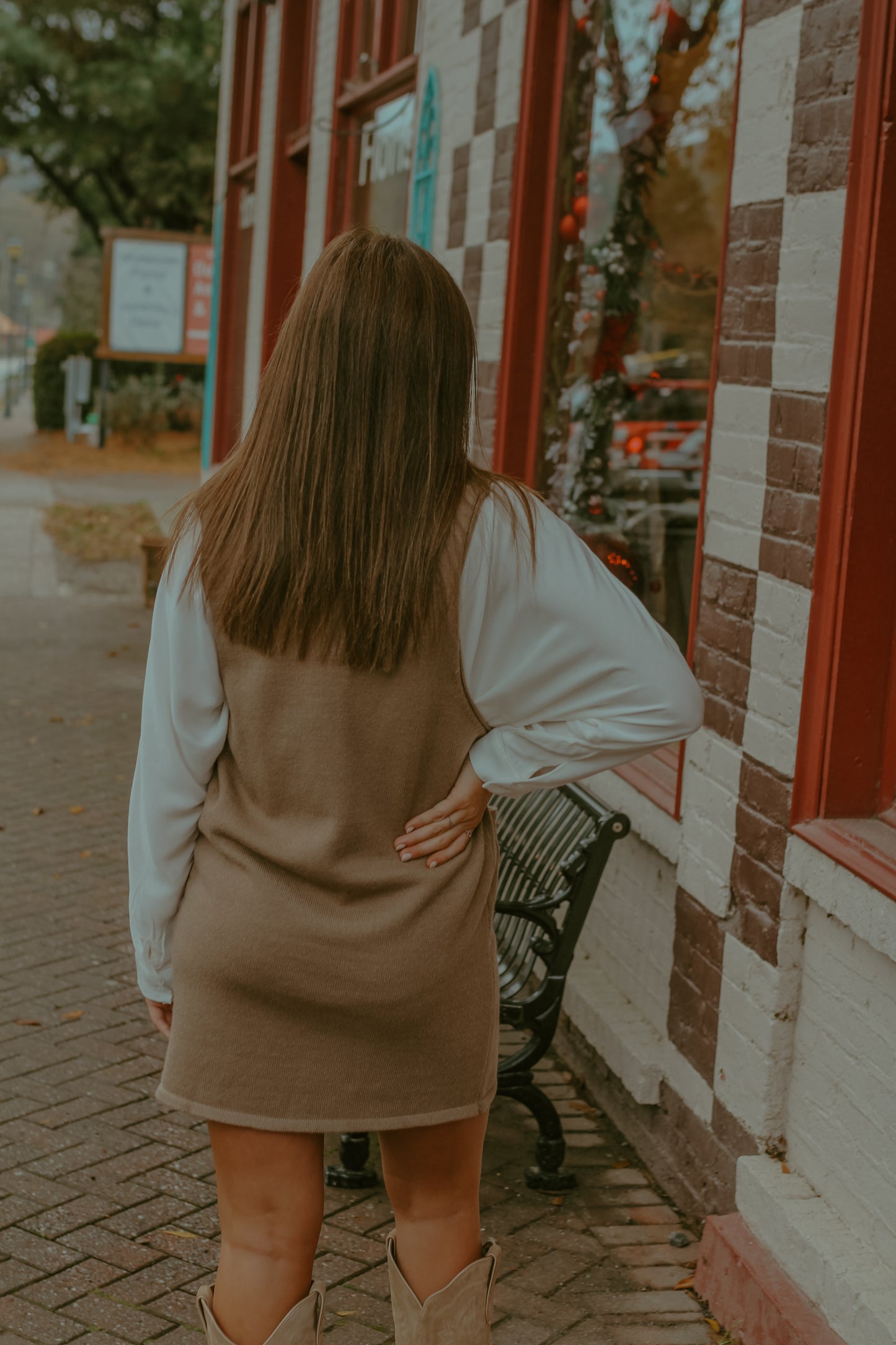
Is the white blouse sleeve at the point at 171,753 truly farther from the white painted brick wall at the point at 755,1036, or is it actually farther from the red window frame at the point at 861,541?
the white painted brick wall at the point at 755,1036

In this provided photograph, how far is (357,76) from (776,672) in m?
6.48

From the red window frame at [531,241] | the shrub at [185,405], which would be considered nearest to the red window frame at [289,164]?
the red window frame at [531,241]

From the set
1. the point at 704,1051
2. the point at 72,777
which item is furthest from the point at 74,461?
the point at 704,1051

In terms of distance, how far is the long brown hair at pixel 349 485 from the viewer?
77.5 inches

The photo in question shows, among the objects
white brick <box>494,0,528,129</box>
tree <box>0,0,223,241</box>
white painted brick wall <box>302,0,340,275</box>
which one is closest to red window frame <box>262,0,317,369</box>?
white painted brick wall <box>302,0,340,275</box>

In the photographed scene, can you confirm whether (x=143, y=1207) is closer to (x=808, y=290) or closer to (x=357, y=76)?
(x=808, y=290)

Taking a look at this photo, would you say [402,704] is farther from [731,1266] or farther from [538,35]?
[538,35]

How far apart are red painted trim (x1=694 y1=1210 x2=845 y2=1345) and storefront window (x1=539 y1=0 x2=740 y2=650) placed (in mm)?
2026

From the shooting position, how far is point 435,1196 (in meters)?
2.18

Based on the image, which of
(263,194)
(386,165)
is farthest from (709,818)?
(263,194)

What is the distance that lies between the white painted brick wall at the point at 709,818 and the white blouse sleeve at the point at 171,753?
154 cm

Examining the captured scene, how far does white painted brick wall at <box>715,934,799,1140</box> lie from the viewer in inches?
121

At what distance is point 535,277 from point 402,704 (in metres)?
3.54

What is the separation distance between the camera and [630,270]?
5516mm
